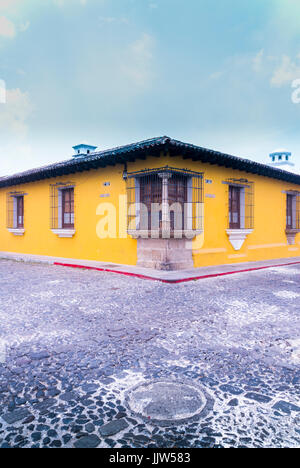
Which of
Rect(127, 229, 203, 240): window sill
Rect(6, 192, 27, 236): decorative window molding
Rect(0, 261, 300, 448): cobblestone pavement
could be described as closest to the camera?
Rect(0, 261, 300, 448): cobblestone pavement

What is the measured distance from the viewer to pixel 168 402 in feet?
8.20

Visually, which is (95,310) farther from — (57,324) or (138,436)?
(138,436)

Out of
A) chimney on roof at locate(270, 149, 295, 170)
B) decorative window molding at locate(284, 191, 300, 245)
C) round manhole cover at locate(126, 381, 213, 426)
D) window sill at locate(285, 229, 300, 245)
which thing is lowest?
round manhole cover at locate(126, 381, 213, 426)

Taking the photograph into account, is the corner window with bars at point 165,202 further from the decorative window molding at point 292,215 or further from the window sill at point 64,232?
the decorative window molding at point 292,215

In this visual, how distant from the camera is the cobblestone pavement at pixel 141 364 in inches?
83.6

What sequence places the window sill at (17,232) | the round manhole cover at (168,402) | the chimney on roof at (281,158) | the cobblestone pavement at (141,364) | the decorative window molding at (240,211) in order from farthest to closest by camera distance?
the chimney on roof at (281,158) < the window sill at (17,232) < the decorative window molding at (240,211) < the round manhole cover at (168,402) < the cobblestone pavement at (141,364)

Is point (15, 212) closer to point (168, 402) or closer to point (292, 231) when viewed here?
Answer: point (292, 231)

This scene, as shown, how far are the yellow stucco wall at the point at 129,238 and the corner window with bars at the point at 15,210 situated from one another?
436 mm

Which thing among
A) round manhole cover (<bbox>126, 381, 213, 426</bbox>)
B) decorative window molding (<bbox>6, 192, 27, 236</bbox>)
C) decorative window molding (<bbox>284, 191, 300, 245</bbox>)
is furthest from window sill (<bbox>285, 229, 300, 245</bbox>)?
round manhole cover (<bbox>126, 381, 213, 426</bbox>)

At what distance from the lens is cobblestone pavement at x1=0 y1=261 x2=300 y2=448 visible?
6.97 feet

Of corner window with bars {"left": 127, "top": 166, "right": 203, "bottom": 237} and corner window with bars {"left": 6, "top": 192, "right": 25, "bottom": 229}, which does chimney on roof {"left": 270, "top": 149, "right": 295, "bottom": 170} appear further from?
corner window with bars {"left": 6, "top": 192, "right": 25, "bottom": 229}

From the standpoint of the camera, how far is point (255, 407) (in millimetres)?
2430

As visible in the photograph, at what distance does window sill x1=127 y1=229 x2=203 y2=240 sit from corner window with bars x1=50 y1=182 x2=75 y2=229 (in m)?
3.79

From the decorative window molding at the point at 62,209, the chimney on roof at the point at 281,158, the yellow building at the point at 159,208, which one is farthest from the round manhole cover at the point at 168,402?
the chimney on roof at the point at 281,158
